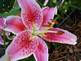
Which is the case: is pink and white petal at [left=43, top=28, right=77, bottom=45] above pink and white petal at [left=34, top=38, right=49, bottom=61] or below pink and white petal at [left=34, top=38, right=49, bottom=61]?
above

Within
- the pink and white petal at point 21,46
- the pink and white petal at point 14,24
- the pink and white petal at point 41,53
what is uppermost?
the pink and white petal at point 14,24

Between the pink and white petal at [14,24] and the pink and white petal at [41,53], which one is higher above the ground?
the pink and white petal at [14,24]

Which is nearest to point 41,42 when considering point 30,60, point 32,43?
point 32,43

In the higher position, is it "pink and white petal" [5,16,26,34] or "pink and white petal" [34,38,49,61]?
"pink and white petal" [5,16,26,34]

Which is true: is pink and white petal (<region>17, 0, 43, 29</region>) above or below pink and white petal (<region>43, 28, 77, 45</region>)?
above

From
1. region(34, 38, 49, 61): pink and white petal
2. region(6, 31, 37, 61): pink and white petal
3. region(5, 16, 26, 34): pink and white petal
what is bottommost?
region(34, 38, 49, 61): pink and white petal
